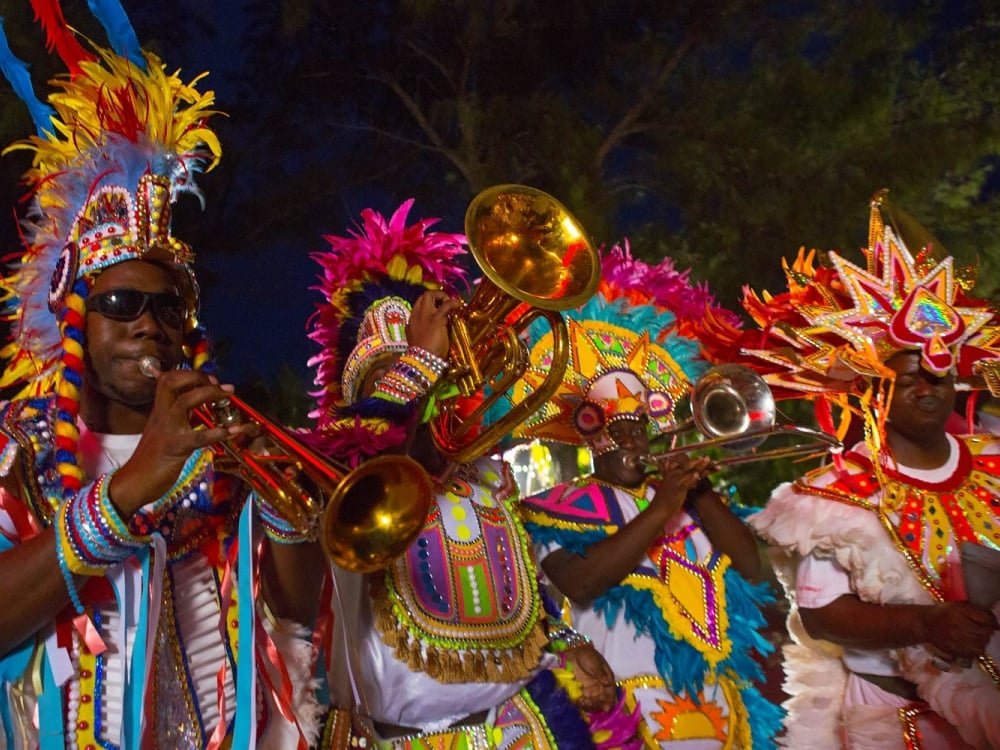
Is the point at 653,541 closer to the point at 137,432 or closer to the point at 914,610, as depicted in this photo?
the point at 914,610

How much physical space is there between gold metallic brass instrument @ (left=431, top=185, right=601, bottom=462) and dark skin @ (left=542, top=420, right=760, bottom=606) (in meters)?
0.87

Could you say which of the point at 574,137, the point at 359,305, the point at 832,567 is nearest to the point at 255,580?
the point at 359,305

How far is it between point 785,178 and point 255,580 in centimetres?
999

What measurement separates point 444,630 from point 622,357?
6.46 feet

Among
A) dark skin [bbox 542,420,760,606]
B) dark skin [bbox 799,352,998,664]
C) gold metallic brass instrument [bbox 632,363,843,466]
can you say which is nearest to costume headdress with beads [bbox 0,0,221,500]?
dark skin [bbox 542,420,760,606]

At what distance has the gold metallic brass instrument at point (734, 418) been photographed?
3.88 metres

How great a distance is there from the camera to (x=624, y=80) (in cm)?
1242

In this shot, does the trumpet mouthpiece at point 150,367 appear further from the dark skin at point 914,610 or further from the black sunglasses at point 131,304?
the dark skin at point 914,610

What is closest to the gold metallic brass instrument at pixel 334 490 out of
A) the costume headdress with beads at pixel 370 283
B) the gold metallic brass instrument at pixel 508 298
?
the gold metallic brass instrument at pixel 508 298

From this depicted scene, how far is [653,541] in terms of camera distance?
3762mm

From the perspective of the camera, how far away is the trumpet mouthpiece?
93.8 inches

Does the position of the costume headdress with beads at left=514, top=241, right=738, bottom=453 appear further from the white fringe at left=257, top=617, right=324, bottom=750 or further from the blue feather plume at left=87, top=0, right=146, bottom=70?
the blue feather plume at left=87, top=0, right=146, bottom=70

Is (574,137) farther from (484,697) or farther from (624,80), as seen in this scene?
(484,697)

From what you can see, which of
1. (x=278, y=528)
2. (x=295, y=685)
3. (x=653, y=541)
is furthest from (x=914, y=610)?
(x=278, y=528)
